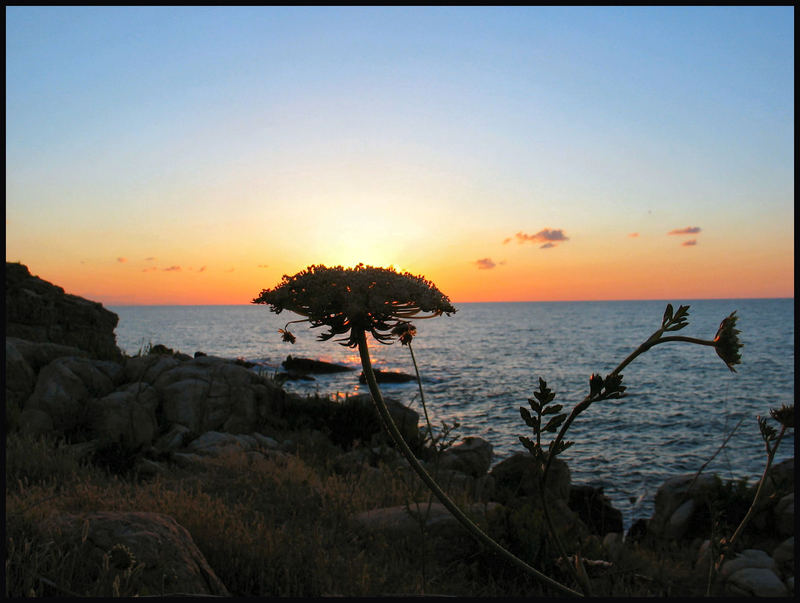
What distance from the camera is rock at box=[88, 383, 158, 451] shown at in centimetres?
1290

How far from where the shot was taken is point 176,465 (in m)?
11.4

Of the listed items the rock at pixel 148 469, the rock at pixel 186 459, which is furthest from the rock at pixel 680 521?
the rock at pixel 148 469

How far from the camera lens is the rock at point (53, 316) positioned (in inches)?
774

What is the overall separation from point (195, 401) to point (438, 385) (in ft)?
79.1

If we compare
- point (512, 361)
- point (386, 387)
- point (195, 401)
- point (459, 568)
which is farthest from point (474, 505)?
point (512, 361)

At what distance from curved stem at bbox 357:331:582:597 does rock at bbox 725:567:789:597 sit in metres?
8.22

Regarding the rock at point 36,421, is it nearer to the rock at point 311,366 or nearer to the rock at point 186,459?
the rock at point 186,459

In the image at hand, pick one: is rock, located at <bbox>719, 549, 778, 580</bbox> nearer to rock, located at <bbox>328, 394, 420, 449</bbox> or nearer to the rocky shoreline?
the rocky shoreline

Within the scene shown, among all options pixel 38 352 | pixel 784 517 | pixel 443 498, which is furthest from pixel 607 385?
pixel 38 352

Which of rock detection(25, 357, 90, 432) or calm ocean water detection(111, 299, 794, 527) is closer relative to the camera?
rock detection(25, 357, 90, 432)

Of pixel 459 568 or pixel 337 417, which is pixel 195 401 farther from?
pixel 459 568

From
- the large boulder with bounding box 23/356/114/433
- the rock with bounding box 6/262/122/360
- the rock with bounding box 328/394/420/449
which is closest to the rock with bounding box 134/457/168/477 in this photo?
the large boulder with bounding box 23/356/114/433

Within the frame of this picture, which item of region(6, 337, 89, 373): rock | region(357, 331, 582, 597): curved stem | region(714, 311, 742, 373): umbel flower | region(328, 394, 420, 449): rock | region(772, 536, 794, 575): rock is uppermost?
region(714, 311, 742, 373): umbel flower

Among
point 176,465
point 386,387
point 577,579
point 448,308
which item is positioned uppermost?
point 448,308
